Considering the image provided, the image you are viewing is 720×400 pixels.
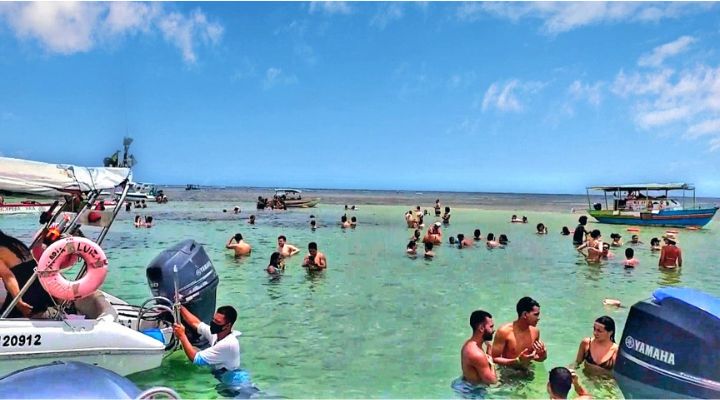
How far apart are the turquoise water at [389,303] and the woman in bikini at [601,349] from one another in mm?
209

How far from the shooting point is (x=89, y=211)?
25.6 ft

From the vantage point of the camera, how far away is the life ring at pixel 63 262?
6.29 m

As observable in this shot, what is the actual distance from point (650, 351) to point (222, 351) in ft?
15.7

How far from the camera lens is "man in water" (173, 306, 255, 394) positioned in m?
6.88

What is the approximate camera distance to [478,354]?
709 centimetres

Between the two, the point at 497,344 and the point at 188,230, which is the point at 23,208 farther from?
the point at 497,344

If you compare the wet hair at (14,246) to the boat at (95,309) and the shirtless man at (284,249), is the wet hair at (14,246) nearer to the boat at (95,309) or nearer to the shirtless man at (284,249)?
the boat at (95,309)

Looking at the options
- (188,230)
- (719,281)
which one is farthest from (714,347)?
(188,230)

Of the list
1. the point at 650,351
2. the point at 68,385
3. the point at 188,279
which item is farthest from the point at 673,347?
the point at 188,279

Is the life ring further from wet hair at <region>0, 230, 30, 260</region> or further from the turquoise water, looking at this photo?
the turquoise water

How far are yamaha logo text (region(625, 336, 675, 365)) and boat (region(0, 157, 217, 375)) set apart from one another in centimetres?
549

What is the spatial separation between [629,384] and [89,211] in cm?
707

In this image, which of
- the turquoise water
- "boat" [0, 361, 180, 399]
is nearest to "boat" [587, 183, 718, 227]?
the turquoise water

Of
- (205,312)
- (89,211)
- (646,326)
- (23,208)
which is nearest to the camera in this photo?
(646,326)
